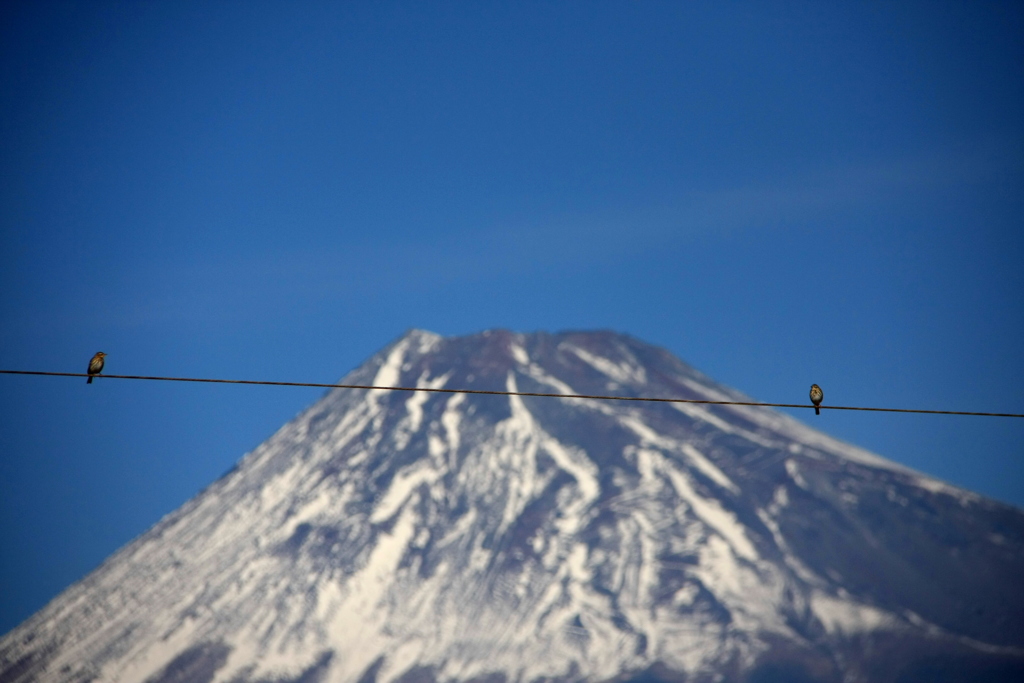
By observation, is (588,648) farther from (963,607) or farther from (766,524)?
(963,607)

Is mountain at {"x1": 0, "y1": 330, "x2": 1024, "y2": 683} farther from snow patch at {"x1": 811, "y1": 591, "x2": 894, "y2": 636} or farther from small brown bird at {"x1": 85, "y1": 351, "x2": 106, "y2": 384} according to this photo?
small brown bird at {"x1": 85, "y1": 351, "x2": 106, "y2": 384}

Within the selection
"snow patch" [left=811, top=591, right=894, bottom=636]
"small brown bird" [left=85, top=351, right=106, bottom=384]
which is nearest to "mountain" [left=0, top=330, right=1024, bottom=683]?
"snow patch" [left=811, top=591, right=894, bottom=636]

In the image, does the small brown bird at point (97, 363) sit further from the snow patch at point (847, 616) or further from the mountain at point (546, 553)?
the snow patch at point (847, 616)

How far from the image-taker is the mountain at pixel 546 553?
12712 centimetres

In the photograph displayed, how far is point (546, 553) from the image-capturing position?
147750mm

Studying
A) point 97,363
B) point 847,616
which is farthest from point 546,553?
point 97,363

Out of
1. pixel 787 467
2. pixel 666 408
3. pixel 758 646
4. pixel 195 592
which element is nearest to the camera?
pixel 758 646

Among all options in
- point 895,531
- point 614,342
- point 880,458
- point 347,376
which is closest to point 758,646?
point 895,531

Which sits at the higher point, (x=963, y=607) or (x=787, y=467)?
(x=787, y=467)

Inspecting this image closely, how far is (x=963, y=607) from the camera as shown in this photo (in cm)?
13100

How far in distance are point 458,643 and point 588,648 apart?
13.1 metres

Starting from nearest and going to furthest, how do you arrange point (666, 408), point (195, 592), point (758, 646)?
point (758, 646)
point (195, 592)
point (666, 408)

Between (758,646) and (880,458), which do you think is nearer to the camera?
(758,646)

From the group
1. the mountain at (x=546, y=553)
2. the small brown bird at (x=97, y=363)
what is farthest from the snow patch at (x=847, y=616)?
the small brown bird at (x=97, y=363)
